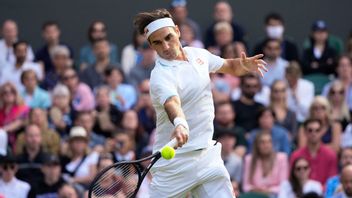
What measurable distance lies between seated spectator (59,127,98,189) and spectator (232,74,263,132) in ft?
6.73

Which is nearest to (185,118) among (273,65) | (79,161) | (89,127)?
(79,161)

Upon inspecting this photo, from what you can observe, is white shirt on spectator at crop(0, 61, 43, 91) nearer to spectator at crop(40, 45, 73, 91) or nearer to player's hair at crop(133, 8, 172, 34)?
spectator at crop(40, 45, 73, 91)

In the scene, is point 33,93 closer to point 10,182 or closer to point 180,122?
point 10,182

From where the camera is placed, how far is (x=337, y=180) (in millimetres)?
13359

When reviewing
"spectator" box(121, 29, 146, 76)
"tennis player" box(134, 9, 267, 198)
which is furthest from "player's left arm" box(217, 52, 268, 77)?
"spectator" box(121, 29, 146, 76)

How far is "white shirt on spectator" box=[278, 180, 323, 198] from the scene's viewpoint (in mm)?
13281

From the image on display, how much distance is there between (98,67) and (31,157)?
Result: 2621 millimetres

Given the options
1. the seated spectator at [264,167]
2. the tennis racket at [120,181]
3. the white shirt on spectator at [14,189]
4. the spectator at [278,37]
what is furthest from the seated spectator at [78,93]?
the tennis racket at [120,181]

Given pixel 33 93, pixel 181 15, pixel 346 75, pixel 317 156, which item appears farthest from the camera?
pixel 181 15

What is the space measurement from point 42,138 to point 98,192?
6.16 meters

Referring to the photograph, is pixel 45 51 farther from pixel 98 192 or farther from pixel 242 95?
pixel 98 192

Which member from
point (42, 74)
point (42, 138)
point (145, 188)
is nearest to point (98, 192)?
point (145, 188)

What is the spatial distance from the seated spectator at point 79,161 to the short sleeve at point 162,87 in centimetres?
559

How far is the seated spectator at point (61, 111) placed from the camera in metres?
→ 15.2
